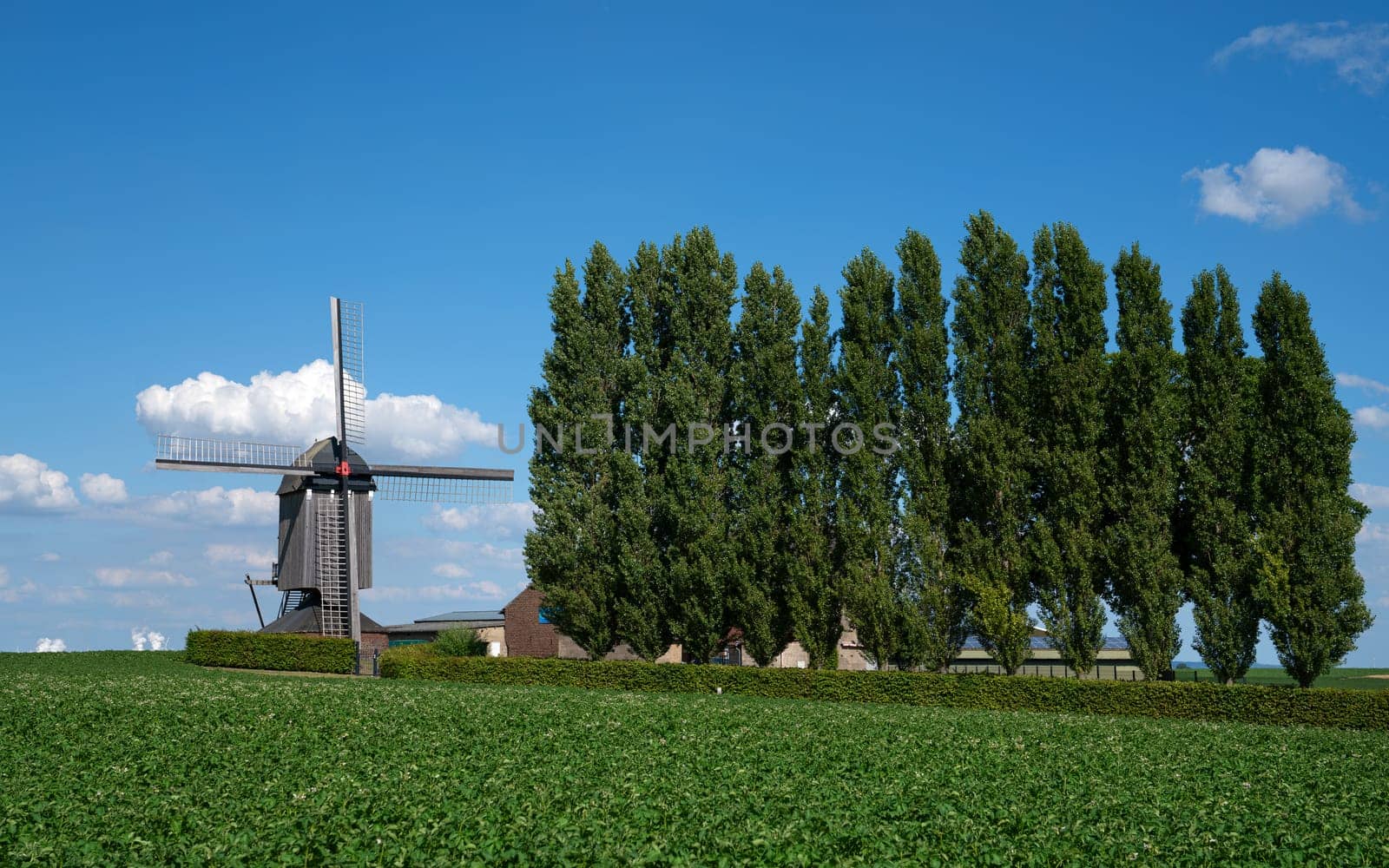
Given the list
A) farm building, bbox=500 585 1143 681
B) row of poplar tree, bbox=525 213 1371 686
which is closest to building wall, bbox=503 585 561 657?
farm building, bbox=500 585 1143 681

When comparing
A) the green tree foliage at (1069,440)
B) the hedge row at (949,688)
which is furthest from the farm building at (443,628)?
the green tree foliage at (1069,440)

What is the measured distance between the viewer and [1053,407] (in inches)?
1561

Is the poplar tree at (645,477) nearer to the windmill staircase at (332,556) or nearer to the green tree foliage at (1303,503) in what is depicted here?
the windmill staircase at (332,556)

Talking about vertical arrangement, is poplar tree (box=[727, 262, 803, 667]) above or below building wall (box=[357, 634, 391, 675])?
above

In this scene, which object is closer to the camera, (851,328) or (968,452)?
(968,452)

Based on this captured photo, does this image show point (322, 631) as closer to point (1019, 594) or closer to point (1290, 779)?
point (1019, 594)

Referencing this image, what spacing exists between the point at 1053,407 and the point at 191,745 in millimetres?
30309

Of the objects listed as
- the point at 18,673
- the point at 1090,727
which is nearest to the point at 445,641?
the point at 18,673

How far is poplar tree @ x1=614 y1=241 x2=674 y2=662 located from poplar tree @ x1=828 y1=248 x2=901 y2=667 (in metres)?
7.63

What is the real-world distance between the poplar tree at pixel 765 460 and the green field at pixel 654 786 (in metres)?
14.1

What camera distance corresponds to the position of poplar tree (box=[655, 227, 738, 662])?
4338cm

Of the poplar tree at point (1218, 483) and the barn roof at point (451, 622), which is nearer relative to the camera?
the poplar tree at point (1218, 483)

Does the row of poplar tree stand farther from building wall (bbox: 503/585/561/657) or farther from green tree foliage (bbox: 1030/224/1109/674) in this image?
building wall (bbox: 503/585/561/657)

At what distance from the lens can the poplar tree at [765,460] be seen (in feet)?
140
